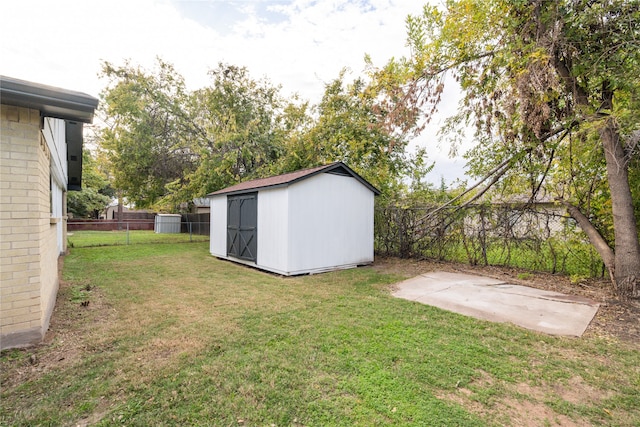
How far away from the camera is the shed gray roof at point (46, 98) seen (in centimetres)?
255

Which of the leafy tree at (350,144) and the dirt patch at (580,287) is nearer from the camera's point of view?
the dirt patch at (580,287)

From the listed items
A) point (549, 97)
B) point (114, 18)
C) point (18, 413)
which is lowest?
point (18, 413)

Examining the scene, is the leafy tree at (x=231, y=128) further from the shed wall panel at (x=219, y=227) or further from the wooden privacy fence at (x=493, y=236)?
the wooden privacy fence at (x=493, y=236)

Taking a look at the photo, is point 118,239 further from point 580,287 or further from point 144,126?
point 580,287

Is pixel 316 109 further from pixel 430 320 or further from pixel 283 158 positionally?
pixel 430 320

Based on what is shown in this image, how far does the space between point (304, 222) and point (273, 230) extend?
0.83 m

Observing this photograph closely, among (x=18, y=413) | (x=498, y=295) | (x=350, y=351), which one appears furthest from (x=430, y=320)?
(x=18, y=413)

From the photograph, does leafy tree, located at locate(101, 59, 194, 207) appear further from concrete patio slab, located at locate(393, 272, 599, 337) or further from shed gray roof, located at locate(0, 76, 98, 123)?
concrete patio slab, located at locate(393, 272, 599, 337)

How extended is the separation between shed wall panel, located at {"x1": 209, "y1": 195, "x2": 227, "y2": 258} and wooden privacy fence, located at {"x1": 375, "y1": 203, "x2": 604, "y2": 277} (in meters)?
5.08

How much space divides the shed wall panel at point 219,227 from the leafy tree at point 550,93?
623 cm

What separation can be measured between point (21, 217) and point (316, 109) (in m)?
11.6

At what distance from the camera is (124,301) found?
4770 mm

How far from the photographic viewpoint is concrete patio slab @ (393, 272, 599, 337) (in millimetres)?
3881

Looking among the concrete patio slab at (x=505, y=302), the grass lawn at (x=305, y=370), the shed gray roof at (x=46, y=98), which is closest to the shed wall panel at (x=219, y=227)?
the grass lawn at (x=305, y=370)
